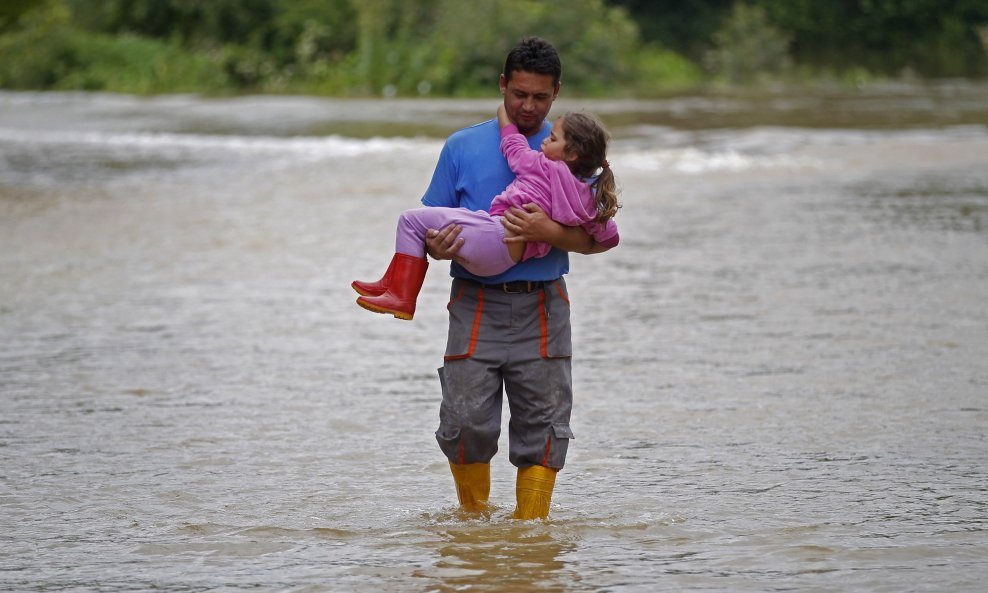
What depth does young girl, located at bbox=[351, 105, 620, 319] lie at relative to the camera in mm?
→ 4895

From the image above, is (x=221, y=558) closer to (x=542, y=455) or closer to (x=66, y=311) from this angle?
(x=542, y=455)

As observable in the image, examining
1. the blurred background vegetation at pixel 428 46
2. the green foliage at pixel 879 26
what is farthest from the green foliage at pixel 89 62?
the green foliage at pixel 879 26

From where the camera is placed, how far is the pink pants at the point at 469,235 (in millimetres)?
4941

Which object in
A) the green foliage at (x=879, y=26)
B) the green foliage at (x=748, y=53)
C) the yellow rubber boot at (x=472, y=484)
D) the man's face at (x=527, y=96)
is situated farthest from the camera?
the green foliage at (x=879, y=26)

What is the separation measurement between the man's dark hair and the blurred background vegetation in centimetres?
3199

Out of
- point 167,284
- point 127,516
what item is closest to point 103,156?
point 167,284

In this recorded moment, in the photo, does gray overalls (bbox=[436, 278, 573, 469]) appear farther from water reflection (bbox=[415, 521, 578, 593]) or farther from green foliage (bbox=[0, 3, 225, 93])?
green foliage (bbox=[0, 3, 225, 93])

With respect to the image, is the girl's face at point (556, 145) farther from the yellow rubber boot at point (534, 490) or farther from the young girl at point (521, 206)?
the yellow rubber boot at point (534, 490)

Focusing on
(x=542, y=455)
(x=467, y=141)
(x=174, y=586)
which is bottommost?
(x=174, y=586)

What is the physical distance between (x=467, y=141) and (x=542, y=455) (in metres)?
1.13

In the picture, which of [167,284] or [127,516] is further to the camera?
[167,284]

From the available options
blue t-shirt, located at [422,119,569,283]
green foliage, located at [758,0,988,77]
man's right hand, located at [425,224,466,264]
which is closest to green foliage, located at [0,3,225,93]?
green foliage, located at [758,0,988,77]

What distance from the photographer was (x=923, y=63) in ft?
158

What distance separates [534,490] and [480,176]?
1.14 m
